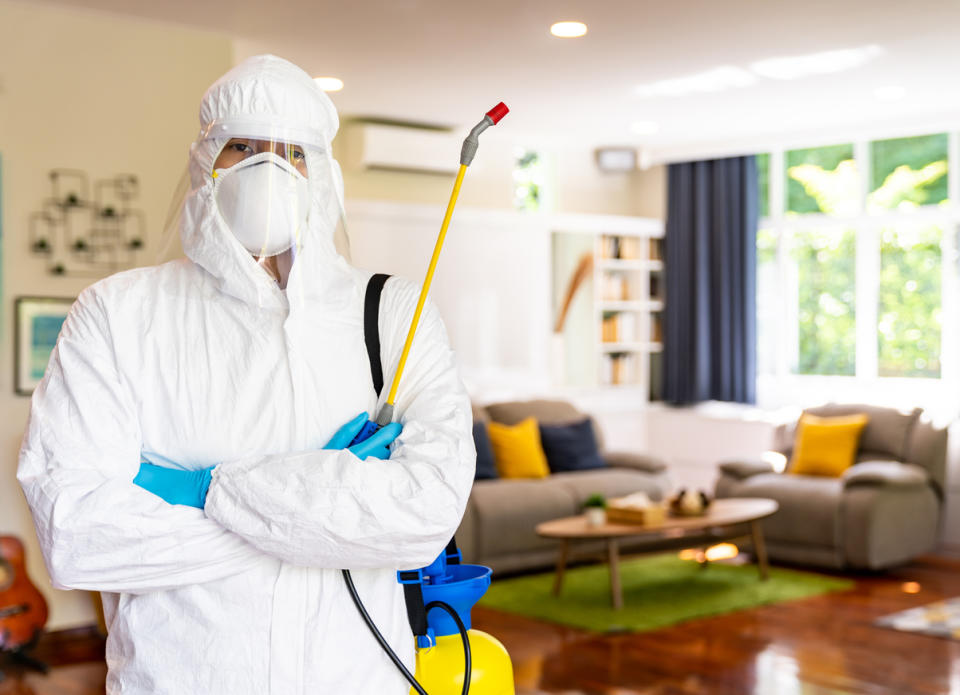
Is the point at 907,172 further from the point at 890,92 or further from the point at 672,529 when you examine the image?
the point at 672,529

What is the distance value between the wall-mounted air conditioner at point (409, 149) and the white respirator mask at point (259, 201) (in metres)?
5.27

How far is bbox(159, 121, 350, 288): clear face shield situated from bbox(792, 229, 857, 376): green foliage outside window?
21.8ft

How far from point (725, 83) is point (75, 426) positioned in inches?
201

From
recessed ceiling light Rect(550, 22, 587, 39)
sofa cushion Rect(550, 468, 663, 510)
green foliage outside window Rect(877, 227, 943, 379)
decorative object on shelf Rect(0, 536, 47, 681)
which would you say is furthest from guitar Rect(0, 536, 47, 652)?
green foliage outside window Rect(877, 227, 943, 379)

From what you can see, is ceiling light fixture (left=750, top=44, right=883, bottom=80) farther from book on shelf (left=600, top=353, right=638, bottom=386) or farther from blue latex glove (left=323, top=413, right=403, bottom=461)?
blue latex glove (left=323, top=413, right=403, bottom=461)

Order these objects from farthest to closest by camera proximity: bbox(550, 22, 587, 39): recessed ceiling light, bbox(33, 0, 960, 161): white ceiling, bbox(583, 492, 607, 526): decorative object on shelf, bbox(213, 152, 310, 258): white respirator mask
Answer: bbox(583, 492, 607, 526): decorative object on shelf → bbox(550, 22, 587, 39): recessed ceiling light → bbox(33, 0, 960, 161): white ceiling → bbox(213, 152, 310, 258): white respirator mask

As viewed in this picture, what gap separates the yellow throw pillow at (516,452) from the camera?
6242 millimetres

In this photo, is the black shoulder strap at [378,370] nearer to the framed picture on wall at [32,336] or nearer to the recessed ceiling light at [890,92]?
the framed picture on wall at [32,336]

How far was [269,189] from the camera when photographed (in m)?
1.48

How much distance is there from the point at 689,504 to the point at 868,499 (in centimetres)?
109

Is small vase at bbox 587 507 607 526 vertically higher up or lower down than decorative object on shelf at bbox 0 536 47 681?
higher up

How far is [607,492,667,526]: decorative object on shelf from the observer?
520 centimetres

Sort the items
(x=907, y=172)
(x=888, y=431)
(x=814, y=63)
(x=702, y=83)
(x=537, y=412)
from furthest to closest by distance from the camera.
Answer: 1. (x=907, y=172)
2. (x=537, y=412)
3. (x=888, y=431)
4. (x=702, y=83)
5. (x=814, y=63)

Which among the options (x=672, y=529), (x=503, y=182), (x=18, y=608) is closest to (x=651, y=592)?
(x=672, y=529)
